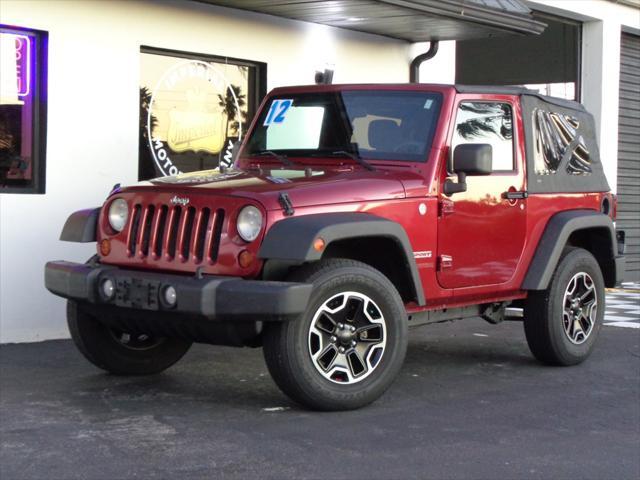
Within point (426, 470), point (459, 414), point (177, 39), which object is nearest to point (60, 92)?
point (177, 39)

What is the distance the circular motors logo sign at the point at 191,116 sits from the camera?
31.8ft

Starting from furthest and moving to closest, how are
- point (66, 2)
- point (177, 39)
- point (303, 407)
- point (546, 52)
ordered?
1. point (546, 52)
2. point (177, 39)
3. point (66, 2)
4. point (303, 407)

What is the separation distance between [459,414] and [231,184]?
1814 mm

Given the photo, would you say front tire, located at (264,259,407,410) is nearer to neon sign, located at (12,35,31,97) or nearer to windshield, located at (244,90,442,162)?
windshield, located at (244,90,442,162)

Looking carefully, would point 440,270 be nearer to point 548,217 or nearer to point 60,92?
point 548,217

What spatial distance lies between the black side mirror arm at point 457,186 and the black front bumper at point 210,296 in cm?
148

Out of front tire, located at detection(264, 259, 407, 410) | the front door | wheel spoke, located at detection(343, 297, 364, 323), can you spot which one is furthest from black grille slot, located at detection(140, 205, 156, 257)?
the front door

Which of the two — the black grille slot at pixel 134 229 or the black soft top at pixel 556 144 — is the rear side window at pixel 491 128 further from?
the black grille slot at pixel 134 229

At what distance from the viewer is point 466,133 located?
7102 mm

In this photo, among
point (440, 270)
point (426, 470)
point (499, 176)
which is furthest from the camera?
point (499, 176)

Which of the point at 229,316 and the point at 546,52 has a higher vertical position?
the point at 546,52

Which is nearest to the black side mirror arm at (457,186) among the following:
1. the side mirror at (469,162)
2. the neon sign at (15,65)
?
the side mirror at (469,162)

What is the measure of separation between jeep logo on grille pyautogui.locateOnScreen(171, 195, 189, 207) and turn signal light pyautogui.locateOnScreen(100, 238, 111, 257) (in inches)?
22.7

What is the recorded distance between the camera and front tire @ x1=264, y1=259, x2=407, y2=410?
18.9ft
